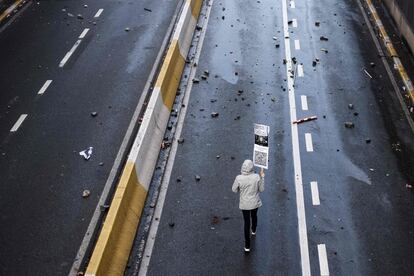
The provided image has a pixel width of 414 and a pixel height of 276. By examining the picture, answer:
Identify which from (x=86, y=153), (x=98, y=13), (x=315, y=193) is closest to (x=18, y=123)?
(x=86, y=153)

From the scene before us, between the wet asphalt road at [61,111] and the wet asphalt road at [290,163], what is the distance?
166 cm

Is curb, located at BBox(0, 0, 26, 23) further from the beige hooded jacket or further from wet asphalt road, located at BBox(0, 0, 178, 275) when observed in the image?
the beige hooded jacket

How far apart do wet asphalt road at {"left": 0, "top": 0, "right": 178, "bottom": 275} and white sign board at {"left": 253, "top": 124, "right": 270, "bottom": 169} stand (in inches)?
120

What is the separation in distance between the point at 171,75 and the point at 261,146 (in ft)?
11.4

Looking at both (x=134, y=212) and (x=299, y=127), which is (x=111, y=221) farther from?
(x=299, y=127)

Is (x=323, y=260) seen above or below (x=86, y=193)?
above

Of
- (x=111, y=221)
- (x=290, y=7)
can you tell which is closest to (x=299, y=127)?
(x=111, y=221)

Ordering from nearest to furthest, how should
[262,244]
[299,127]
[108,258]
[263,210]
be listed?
[108,258] → [262,244] → [263,210] → [299,127]

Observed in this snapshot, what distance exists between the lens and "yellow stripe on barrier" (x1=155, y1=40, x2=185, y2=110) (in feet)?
46.1

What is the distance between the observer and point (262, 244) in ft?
34.0

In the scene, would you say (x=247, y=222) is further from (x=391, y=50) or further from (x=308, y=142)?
(x=391, y=50)

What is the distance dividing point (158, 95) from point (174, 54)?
2490 millimetres

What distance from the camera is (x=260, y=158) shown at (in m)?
12.6

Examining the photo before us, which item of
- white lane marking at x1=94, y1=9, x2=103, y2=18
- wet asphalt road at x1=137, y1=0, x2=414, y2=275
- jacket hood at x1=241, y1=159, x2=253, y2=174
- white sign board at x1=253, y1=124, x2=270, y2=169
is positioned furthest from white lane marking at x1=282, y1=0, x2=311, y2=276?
white lane marking at x1=94, y1=9, x2=103, y2=18
